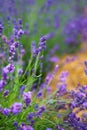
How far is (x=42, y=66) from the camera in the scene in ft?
13.3

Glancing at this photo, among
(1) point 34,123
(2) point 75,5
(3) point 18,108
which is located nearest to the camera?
(3) point 18,108

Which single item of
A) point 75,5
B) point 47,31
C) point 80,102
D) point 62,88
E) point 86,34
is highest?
point 75,5

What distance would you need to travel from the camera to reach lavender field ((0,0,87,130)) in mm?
2166

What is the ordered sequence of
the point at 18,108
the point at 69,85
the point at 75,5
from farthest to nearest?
the point at 75,5 < the point at 69,85 < the point at 18,108

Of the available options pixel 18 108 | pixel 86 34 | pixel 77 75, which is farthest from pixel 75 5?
pixel 18 108

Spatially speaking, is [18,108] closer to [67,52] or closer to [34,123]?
[34,123]

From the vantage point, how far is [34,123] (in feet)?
7.22

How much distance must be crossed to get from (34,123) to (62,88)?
0.40 meters

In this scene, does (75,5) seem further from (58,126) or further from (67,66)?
(58,126)

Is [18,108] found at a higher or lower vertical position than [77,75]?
lower

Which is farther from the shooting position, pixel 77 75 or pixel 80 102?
pixel 77 75

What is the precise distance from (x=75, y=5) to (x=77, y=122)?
17.0ft

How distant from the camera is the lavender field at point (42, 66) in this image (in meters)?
2.17

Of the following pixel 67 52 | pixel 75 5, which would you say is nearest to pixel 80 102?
pixel 67 52
